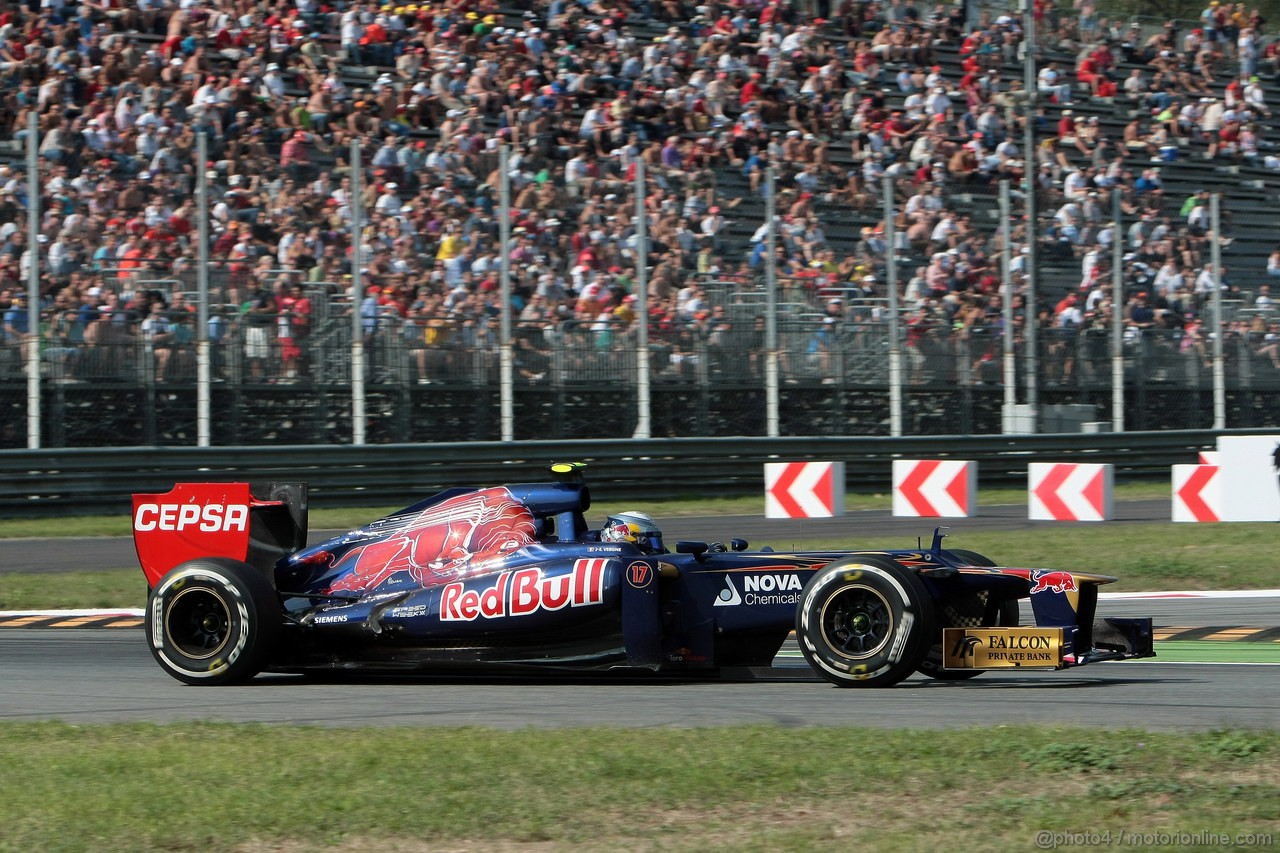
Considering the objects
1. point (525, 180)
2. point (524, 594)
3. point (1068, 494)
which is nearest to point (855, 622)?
point (524, 594)

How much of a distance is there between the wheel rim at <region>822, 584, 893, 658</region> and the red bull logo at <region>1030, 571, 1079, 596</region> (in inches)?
28.1

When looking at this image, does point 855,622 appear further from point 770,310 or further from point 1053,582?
point 770,310

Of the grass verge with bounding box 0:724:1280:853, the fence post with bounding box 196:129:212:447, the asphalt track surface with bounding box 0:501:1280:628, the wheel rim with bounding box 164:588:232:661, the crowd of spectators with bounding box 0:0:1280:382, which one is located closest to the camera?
the grass verge with bounding box 0:724:1280:853

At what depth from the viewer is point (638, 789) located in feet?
18.6

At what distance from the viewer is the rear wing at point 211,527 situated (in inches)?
360

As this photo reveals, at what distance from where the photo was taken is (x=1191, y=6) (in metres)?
47.0

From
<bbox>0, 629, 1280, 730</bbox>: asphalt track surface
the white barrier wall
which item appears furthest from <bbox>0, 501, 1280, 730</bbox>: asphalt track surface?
the white barrier wall

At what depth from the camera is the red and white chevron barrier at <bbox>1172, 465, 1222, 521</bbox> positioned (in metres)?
16.9

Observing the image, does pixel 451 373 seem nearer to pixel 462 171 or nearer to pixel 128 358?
pixel 462 171

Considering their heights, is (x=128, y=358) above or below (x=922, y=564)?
above

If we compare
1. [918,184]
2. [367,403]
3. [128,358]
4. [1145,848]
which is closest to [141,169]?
[128,358]

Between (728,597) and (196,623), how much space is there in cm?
282

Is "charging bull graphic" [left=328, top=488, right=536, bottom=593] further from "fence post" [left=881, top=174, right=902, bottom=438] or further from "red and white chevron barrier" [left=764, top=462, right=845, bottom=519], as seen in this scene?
"fence post" [left=881, top=174, right=902, bottom=438]

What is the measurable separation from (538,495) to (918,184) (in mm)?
13476
